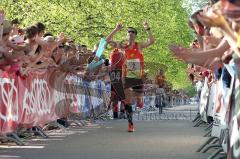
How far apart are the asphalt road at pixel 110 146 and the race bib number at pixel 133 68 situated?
1955 mm

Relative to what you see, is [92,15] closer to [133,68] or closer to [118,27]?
[133,68]

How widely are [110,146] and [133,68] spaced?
5.59 m

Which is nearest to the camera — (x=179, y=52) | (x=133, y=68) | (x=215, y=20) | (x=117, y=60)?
(x=215, y=20)

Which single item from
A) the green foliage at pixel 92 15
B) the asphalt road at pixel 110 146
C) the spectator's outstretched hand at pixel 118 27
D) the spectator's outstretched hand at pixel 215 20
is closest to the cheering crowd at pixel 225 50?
the spectator's outstretched hand at pixel 215 20

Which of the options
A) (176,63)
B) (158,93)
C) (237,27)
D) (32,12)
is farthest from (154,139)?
(176,63)

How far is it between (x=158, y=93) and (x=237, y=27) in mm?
33001

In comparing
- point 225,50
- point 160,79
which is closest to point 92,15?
point 160,79

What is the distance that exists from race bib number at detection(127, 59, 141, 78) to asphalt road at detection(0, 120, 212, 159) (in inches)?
77.0

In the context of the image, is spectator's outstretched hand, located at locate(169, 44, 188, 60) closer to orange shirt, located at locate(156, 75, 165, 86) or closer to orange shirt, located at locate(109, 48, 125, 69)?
orange shirt, located at locate(109, 48, 125, 69)

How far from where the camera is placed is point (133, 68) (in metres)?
17.9

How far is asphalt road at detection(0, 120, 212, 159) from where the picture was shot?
1076 centimetres

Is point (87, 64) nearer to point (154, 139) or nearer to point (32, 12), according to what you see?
point (154, 139)

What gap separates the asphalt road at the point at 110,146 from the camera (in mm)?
10758

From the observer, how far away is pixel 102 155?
1076 cm
